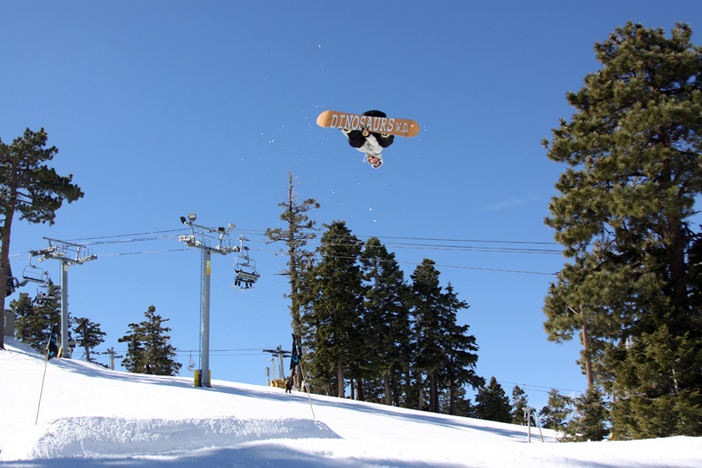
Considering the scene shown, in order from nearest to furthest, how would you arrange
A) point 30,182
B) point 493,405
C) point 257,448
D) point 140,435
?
point 257,448, point 140,435, point 30,182, point 493,405

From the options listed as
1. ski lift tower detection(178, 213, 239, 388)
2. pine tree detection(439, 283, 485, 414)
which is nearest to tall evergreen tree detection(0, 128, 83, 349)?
ski lift tower detection(178, 213, 239, 388)

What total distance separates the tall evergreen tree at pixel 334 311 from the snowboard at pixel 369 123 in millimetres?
20137

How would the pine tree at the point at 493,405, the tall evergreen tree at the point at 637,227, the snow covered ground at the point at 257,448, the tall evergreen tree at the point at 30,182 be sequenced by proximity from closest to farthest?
the snow covered ground at the point at 257,448, the tall evergreen tree at the point at 637,227, the tall evergreen tree at the point at 30,182, the pine tree at the point at 493,405

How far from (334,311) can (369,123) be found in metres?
21.5

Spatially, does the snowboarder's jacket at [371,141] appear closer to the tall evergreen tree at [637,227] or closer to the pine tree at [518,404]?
the tall evergreen tree at [637,227]

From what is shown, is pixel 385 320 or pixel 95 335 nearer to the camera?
pixel 385 320

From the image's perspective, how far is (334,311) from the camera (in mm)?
36219

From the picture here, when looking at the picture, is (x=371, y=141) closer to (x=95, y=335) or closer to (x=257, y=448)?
(x=257, y=448)

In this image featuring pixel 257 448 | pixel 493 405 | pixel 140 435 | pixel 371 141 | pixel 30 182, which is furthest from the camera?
pixel 493 405

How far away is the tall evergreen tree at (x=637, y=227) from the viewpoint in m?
15.6

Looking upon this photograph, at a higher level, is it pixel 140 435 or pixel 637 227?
pixel 637 227

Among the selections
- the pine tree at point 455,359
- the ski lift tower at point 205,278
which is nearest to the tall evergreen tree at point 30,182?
the ski lift tower at point 205,278

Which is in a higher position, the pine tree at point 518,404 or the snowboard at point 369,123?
Result: the snowboard at point 369,123

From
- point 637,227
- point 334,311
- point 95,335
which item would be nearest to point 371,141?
point 637,227
